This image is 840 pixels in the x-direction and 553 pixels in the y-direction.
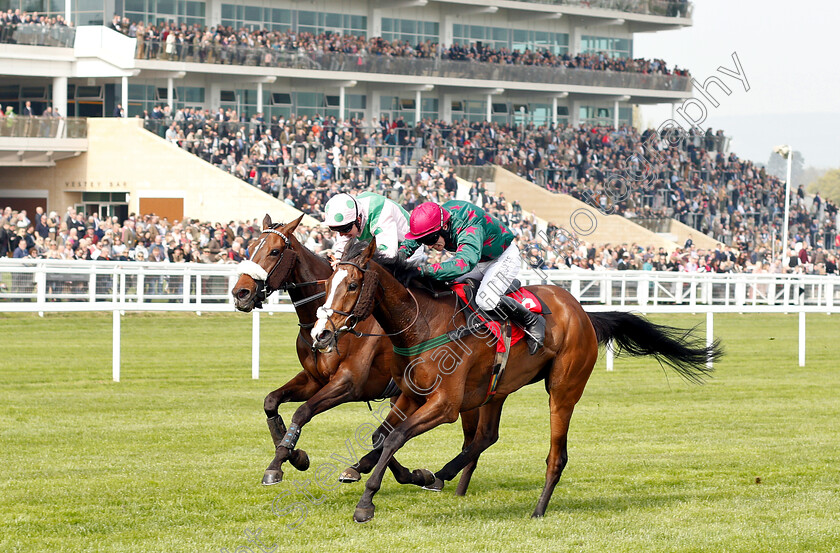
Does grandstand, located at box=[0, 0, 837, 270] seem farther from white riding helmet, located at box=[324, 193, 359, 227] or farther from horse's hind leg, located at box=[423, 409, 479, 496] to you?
white riding helmet, located at box=[324, 193, 359, 227]

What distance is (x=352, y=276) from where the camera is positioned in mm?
5555

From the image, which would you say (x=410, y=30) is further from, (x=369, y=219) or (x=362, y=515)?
(x=362, y=515)

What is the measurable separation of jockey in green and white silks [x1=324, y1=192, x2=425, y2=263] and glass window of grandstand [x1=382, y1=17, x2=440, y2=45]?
36012 mm

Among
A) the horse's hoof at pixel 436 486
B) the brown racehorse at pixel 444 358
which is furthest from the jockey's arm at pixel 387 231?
the horse's hoof at pixel 436 486

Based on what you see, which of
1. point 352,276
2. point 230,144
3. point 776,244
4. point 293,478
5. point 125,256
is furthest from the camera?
point 776,244

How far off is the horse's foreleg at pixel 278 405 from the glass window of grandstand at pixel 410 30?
3613cm

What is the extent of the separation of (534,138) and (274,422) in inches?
1216

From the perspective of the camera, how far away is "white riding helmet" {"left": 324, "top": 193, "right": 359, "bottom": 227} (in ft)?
21.9

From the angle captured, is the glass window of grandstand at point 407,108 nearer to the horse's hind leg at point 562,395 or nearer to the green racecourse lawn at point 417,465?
the green racecourse lawn at point 417,465

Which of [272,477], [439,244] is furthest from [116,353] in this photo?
[439,244]

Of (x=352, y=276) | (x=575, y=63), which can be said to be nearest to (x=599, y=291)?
(x=352, y=276)

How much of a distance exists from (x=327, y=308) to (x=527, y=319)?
53.8 inches

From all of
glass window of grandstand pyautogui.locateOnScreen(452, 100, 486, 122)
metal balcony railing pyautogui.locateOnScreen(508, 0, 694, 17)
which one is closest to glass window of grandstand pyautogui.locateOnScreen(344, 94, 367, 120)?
glass window of grandstand pyautogui.locateOnScreen(452, 100, 486, 122)

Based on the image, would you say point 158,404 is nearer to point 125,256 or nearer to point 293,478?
point 293,478
